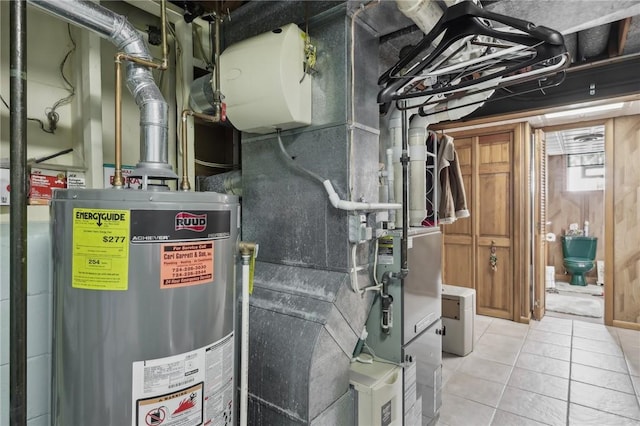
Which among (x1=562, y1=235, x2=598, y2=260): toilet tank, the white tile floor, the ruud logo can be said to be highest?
the ruud logo

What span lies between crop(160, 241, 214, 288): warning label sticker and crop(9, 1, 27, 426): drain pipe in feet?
1.26

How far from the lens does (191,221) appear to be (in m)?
1.03

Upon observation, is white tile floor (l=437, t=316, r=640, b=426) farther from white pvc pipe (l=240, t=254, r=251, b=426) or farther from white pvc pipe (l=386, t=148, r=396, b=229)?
white pvc pipe (l=240, t=254, r=251, b=426)

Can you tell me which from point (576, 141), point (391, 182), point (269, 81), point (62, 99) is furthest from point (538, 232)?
point (62, 99)

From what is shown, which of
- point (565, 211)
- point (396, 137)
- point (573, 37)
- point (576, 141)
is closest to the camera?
point (396, 137)

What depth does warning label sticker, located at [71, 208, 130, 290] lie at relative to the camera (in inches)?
37.5

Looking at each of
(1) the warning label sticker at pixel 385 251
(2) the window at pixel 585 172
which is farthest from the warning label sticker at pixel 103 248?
(2) the window at pixel 585 172

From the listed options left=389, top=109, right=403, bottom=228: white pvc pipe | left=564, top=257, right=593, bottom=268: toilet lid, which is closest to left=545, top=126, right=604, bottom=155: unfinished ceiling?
left=564, top=257, right=593, bottom=268: toilet lid

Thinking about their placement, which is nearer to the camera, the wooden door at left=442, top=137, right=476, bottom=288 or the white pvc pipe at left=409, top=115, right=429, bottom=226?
the white pvc pipe at left=409, top=115, right=429, bottom=226

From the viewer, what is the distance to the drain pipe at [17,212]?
0.94 metres

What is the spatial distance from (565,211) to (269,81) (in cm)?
731

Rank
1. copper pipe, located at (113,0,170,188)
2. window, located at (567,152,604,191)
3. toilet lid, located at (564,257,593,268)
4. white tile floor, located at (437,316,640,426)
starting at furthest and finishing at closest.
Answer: window, located at (567,152,604,191), toilet lid, located at (564,257,593,268), white tile floor, located at (437,316,640,426), copper pipe, located at (113,0,170,188)

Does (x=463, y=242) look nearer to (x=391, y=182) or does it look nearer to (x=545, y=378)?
(x=545, y=378)

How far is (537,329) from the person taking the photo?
4.02 metres
